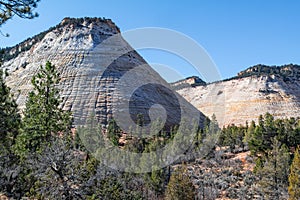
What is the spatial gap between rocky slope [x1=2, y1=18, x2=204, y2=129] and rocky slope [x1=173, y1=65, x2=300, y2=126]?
80.6 ft

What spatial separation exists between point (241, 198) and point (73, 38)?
57146mm

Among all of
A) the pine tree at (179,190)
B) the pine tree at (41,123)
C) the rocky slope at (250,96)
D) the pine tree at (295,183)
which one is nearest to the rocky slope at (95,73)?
the rocky slope at (250,96)

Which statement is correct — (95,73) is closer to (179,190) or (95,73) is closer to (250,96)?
(179,190)

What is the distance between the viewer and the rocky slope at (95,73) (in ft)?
186

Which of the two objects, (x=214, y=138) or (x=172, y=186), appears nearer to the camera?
(x=172, y=186)

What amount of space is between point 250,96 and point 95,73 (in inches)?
1938

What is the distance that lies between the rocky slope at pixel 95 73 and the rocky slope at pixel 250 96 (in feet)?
80.6

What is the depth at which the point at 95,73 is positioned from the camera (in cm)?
6375

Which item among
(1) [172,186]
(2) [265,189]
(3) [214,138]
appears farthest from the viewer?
(3) [214,138]

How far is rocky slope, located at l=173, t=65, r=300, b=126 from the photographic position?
8550 cm

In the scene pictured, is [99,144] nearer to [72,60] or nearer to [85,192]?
[85,192]

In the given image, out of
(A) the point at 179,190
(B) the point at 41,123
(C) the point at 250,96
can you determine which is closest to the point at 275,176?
(A) the point at 179,190

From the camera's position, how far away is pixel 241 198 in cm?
2764

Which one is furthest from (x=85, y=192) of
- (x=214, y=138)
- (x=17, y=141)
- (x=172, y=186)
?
(x=214, y=138)
